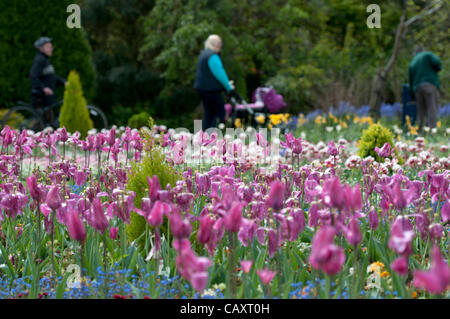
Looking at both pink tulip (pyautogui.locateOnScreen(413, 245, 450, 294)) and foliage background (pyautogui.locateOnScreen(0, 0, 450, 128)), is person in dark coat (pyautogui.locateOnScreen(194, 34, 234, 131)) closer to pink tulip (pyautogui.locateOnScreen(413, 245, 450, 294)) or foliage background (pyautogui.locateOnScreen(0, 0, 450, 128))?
foliage background (pyautogui.locateOnScreen(0, 0, 450, 128))

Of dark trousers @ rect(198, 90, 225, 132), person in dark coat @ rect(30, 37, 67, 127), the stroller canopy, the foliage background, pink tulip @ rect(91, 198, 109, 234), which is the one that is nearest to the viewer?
pink tulip @ rect(91, 198, 109, 234)

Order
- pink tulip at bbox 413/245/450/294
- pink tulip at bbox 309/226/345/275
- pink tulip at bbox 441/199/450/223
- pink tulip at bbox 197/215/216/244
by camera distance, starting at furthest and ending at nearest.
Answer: pink tulip at bbox 441/199/450/223, pink tulip at bbox 197/215/216/244, pink tulip at bbox 309/226/345/275, pink tulip at bbox 413/245/450/294

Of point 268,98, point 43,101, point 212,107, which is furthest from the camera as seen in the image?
point 268,98

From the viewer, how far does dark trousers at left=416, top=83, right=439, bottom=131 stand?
36.9 feet

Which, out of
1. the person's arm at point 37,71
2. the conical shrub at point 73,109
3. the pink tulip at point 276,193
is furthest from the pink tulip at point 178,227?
the person's arm at point 37,71

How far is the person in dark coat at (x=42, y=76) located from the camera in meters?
10.7

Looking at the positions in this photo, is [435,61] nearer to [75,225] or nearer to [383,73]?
[383,73]

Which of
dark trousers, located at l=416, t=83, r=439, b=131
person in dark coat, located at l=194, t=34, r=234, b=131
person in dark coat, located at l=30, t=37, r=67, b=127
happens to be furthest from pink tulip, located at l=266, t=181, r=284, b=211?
dark trousers, located at l=416, t=83, r=439, b=131

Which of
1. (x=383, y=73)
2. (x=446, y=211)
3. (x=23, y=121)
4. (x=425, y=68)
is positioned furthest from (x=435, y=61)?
(x=446, y=211)

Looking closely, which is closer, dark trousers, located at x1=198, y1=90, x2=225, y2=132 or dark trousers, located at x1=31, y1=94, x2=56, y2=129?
dark trousers, located at x1=198, y1=90, x2=225, y2=132

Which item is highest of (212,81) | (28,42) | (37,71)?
(28,42)

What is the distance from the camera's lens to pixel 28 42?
1302 centimetres

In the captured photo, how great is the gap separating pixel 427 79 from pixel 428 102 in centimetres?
45
